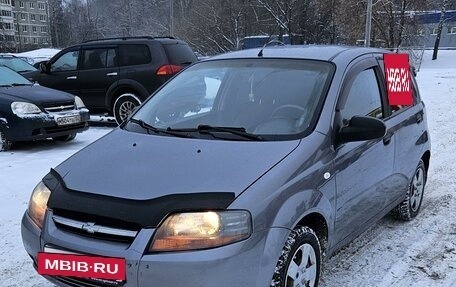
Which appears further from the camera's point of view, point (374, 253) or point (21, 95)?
point (21, 95)

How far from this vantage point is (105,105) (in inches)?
413

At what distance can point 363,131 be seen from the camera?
10.6 feet

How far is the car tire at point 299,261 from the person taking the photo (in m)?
2.66

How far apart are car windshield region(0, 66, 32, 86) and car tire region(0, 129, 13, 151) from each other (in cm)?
121

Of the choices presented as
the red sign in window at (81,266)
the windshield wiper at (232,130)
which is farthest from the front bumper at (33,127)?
the red sign in window at (81,266)

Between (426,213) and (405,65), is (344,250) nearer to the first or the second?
(426,213)

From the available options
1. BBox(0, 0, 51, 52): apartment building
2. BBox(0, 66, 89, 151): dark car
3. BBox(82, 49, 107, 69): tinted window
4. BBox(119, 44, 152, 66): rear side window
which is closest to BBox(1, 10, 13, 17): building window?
BBox(0, 0, 51, 52): apartment building

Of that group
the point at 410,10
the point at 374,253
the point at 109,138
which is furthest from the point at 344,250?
the point at 410,10

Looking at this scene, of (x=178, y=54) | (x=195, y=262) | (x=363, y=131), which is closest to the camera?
(x=195, y=262)

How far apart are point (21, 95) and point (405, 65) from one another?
601 centimetres

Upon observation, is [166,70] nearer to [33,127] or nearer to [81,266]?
[33,127]

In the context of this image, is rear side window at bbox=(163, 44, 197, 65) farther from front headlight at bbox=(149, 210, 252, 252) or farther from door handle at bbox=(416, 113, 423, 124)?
front headlight at bbox=(149, 210, 252, 252)

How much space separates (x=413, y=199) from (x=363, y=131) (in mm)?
1933

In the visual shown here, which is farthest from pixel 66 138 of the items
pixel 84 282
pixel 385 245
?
pixel 84 282
